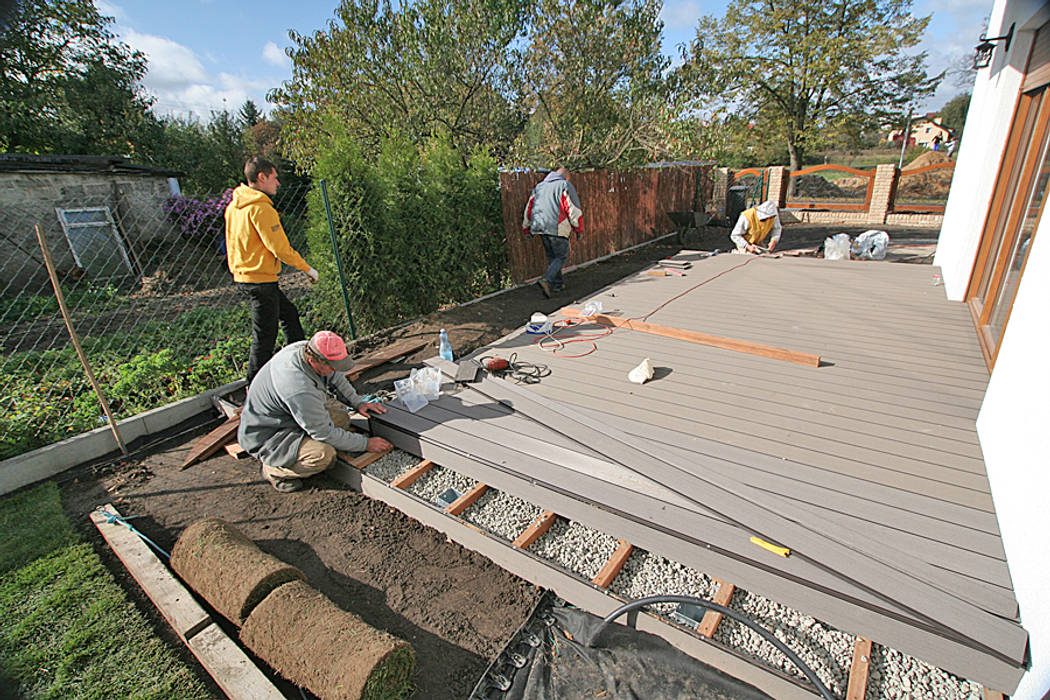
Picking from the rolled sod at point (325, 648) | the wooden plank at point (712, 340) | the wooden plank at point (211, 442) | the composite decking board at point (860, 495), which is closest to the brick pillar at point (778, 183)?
the wooden plank at point (712, 340)

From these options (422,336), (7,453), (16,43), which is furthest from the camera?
(16,43)

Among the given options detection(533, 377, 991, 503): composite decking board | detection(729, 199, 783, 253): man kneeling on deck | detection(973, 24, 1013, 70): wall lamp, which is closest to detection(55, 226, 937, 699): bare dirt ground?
detection(533, 377, 991, 503): composite decking board

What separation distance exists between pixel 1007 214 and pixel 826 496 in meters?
3.39

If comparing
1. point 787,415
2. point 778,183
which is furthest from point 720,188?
point 787,415

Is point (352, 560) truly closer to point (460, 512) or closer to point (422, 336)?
point (460, 512)

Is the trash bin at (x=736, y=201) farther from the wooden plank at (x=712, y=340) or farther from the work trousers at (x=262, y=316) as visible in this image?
the work trousers at (x=262, y=316)

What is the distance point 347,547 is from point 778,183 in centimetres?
1404

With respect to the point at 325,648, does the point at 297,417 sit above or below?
above

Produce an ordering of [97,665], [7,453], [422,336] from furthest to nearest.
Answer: [422,336], [7,453], [97,665]

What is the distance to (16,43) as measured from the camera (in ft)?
43.8

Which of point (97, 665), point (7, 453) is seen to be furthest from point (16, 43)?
point (97, 665)

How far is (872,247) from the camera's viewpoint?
22.7 ft

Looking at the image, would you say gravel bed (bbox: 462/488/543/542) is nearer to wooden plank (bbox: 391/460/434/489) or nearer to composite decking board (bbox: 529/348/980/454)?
wooden plank (bbox: 391/460/434/489)

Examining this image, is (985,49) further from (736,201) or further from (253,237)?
(736,201)
